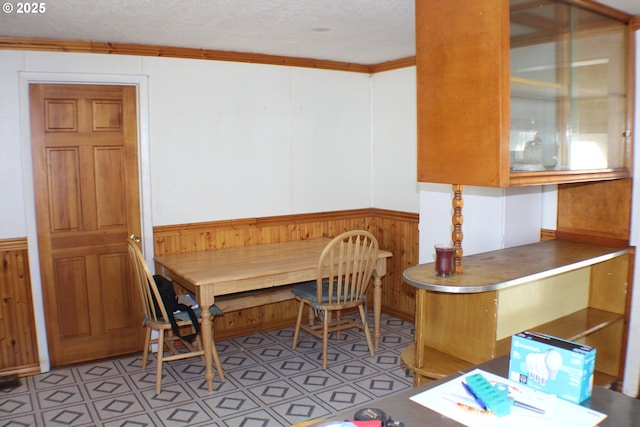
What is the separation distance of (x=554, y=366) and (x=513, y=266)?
43.1 inches

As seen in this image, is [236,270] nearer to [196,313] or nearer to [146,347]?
[196,313]

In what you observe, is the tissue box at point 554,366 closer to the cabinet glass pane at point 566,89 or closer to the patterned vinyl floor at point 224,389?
the cabinet glass pane at point 566,89

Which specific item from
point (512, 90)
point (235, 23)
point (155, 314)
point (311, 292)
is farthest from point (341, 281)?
point (512, 90)

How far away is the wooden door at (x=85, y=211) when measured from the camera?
3584 mm

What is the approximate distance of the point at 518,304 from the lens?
2.53 metres

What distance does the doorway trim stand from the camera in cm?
349

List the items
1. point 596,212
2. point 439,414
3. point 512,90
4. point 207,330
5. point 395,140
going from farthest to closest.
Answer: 1. point 395,140
2. point 207,330
3. point 596,212
4. point 512,90
5. point 439,414

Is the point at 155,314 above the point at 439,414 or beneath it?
beneath

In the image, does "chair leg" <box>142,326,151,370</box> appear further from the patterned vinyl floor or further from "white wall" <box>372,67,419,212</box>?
"white wall" <box>372,67,419,212</box>

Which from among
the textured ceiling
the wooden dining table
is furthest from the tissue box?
the wooden dining table

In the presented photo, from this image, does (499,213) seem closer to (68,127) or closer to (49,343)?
(68,127)

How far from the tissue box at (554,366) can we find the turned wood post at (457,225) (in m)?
0.78

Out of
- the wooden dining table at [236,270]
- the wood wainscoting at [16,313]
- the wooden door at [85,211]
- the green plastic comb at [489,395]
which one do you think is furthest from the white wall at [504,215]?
the wood wainscoting at [16,313]

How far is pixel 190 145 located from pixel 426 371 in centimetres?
248
